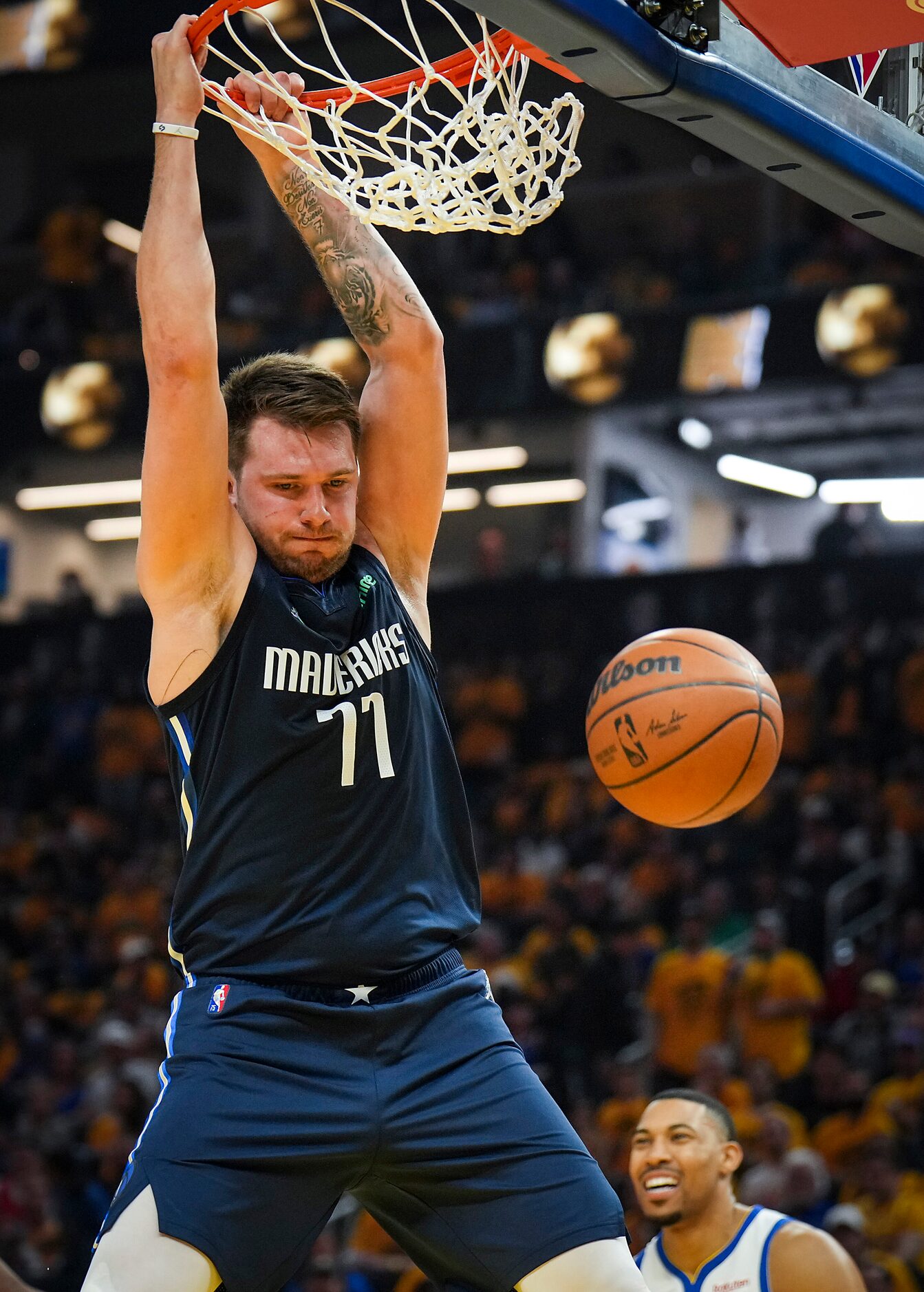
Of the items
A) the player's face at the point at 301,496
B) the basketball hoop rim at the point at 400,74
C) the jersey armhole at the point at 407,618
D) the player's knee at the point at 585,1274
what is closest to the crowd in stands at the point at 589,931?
the player's knee at the point at 585,1274

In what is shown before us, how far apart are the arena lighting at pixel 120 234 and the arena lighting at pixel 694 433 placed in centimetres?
622

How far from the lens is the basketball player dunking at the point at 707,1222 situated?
15.8 ft

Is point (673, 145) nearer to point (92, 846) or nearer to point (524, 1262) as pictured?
point (92, 846)

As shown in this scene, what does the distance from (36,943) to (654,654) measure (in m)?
10.1

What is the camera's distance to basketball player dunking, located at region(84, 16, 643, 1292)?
2.59 m

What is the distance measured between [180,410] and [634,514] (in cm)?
1402

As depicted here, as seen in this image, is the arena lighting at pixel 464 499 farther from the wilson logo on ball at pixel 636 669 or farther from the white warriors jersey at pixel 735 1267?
the wilson logo on ball at pixel 636 669

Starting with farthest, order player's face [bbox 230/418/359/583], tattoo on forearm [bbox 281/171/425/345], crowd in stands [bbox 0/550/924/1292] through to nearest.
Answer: crowd in stands [bbox 0/550/924/1292]
tattoo on forearm [bbox 281/171/425/345]
player's face [bbox 230/418/359/583]

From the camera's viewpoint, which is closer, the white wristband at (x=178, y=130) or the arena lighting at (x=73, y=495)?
the white wristband at (x=178, y=130)

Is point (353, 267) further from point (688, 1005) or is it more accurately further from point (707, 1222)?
point (688, 1005)

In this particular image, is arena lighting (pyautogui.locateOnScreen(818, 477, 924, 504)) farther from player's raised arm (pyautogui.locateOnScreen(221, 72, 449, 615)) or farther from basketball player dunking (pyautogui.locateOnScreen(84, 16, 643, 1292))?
basketball player dunking (pyautogui.locateOnScreen(84, 16, 643, 1292))

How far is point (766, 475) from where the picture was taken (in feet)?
54.7

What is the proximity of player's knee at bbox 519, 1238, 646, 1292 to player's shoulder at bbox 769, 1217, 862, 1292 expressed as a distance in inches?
92.7

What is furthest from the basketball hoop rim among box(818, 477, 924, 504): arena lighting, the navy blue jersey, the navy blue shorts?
Answer: box(818, 477, 924, 504): arena lighting
